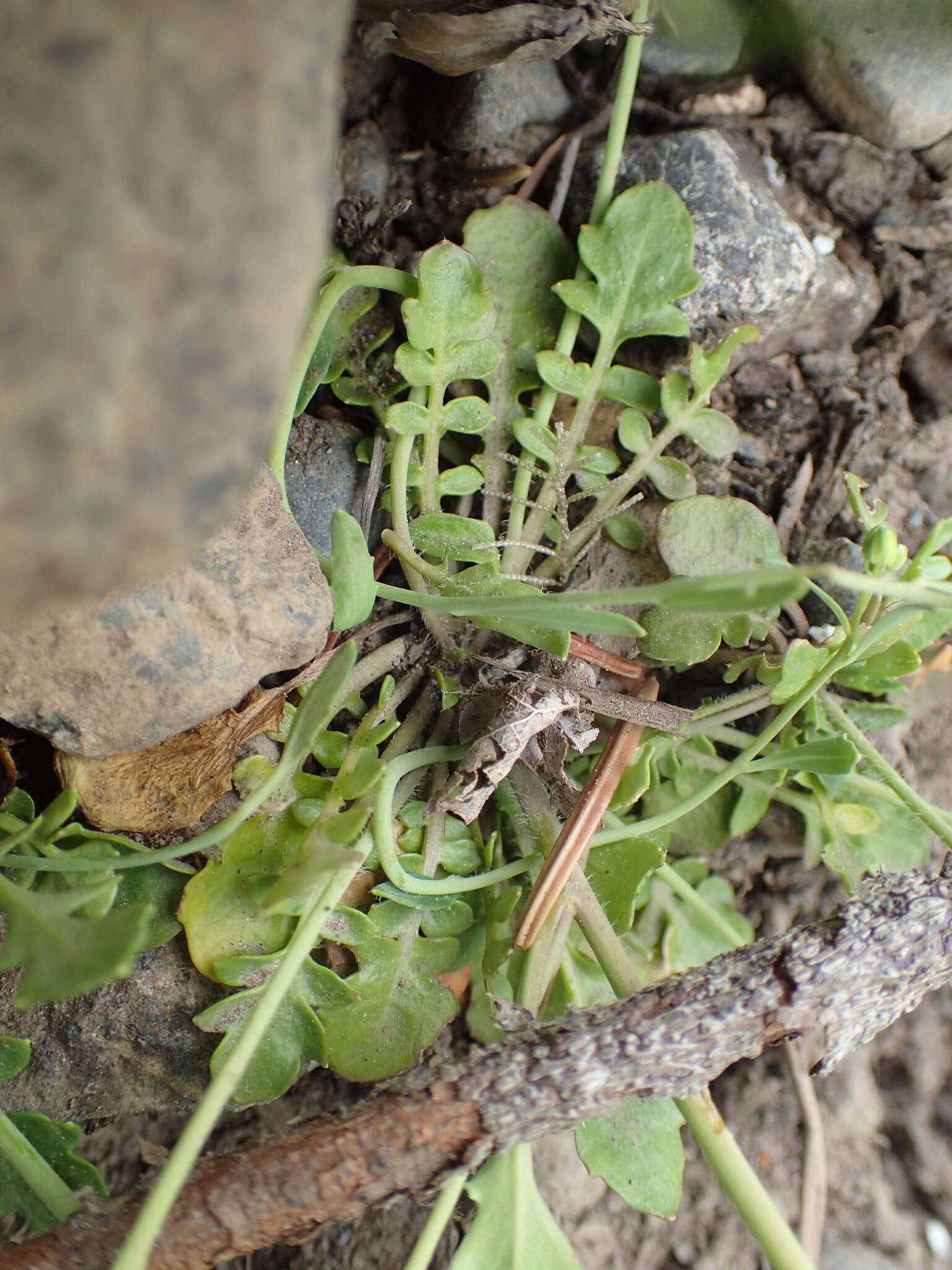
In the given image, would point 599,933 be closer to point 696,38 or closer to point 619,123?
point 619,123

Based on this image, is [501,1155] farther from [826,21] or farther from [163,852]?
[826,21]

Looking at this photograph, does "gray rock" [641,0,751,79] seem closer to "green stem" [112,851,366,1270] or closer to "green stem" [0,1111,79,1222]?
"green stem" [112,851,366,1270]

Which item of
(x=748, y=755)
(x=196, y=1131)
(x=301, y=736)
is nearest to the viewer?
(x=196, y=1131)

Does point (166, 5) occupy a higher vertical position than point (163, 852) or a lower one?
higher

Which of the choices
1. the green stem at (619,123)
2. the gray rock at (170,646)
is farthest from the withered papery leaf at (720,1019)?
the green stem at (619,123)

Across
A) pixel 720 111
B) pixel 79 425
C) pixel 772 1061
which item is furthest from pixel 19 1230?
pixel 720 111

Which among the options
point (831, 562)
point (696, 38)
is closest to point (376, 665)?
point (831, 562)

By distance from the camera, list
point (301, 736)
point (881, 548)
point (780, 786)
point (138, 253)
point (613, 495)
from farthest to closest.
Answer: point (780, 786) < point (613, 495) < point (881, 548) < point (301, 736) < point (138, 253)

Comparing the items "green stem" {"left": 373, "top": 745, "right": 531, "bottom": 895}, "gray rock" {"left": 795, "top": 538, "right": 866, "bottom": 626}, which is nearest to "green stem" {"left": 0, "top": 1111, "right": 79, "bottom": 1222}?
"green stem" {"left": 373, "top": 745, "right": 531, "bottom": 895}
